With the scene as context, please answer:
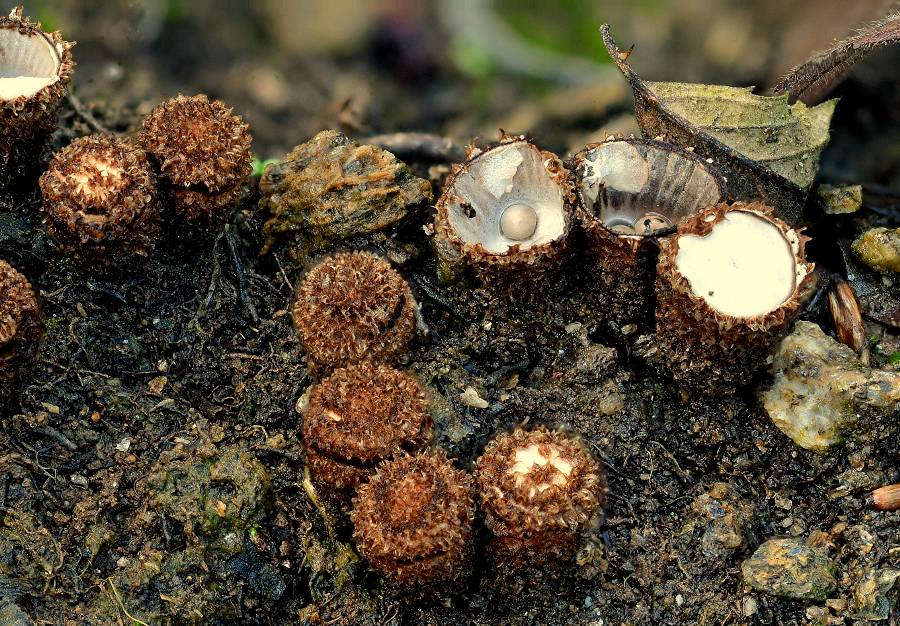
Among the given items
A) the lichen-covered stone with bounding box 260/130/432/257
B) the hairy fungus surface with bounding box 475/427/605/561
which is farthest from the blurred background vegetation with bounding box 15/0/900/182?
the hairy fungus surface with bounding box 475/427/605/561

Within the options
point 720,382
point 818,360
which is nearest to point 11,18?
point 720,382

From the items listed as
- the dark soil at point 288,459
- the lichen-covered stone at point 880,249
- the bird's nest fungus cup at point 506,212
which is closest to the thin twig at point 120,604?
the dark soil at point 288,459

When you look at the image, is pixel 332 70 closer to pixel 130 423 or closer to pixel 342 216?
pixel 342 216

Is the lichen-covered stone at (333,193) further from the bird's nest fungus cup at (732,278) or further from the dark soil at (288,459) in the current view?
the bird's nest fungus cup at (732,278)

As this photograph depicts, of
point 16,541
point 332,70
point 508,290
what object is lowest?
point 16,541

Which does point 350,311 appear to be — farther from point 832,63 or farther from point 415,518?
point 832,63

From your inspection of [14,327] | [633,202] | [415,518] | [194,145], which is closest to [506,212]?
[633,202]
